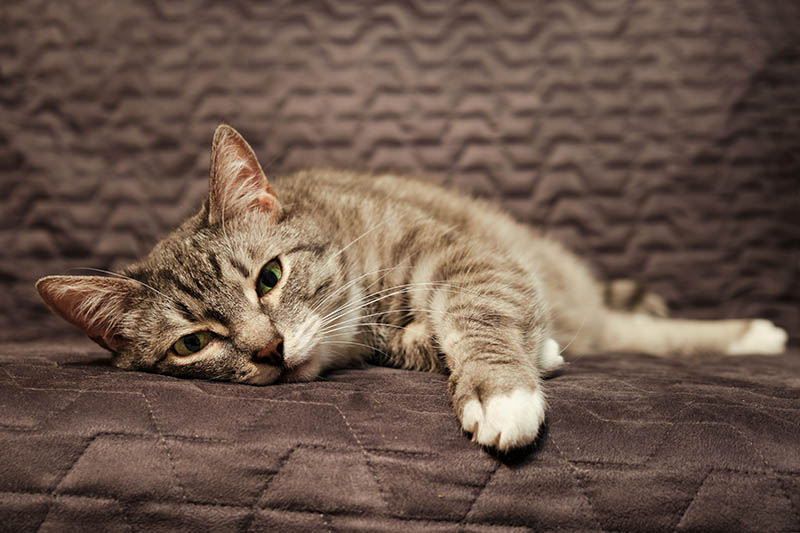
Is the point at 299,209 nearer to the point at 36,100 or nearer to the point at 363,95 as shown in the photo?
the point at 363,95

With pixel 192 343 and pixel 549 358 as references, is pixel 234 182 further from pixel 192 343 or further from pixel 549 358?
pixel 549 358

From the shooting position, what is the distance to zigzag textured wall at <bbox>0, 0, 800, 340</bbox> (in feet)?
4.28

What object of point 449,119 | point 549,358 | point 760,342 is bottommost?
point 760,342

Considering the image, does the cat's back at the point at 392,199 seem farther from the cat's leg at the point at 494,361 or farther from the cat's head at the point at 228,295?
the cat's leg at the point at 494,361

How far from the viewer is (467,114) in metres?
1.35

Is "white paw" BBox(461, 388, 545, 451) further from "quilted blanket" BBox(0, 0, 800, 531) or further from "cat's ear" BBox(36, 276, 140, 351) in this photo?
"quilted blanket" BBox(0, 0, 800, 531)

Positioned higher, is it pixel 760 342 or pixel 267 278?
pixel 267 278

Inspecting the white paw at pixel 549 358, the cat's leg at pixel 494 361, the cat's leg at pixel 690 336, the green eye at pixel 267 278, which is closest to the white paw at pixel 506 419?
the cat's leg at pixel 494 361

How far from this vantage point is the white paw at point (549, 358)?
815 mm

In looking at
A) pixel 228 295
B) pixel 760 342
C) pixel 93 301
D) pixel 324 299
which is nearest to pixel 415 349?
pixel 324 299

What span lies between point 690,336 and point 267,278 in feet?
3.18

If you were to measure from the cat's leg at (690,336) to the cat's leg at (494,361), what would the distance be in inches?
19.4

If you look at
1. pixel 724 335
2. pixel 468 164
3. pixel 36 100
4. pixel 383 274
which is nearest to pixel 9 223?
pixel 36 100

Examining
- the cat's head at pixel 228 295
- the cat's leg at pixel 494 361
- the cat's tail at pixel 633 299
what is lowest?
the cat's tail at pixel 633 299
